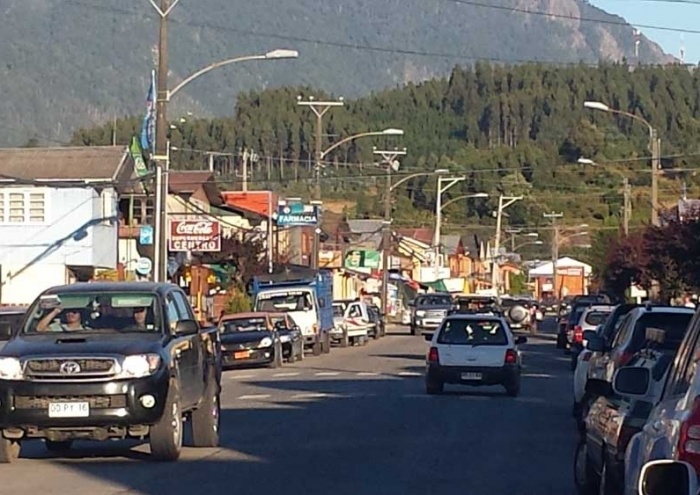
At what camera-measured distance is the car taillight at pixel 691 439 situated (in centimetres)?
765

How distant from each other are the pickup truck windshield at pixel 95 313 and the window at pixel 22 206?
4210 centimetres

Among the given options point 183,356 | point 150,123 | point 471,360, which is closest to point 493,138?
point 150,123

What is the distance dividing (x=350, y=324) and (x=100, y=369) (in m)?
44.7

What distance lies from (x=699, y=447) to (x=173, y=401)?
34.2 ft

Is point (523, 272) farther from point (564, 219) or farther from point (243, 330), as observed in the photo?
point (243, 330)

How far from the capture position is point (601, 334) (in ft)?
76.9

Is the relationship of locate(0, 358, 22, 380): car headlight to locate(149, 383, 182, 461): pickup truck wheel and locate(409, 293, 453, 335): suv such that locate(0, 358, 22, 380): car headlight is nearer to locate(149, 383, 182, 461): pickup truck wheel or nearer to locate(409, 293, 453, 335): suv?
locate(149, 383, 182, 461): pickup truck wheel

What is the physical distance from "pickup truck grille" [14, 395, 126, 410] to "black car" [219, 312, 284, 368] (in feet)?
79.5

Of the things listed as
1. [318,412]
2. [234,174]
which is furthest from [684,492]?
[234,174]

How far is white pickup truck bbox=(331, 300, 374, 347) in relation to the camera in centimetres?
6091

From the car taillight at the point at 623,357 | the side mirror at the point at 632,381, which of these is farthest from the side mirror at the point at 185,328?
the side mirror at the point at 632,381

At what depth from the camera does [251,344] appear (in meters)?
42.1

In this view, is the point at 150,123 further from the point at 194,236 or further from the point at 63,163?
the point at 63,163

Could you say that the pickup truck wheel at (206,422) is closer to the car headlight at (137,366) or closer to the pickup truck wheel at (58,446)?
the pickup truck wheel at (58,446)
